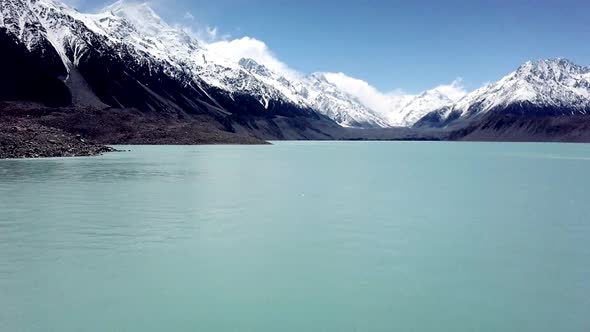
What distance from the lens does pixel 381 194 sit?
37219 mm

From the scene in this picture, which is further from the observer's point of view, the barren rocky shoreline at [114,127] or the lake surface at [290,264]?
the barren rocky shoreline at [114,127]

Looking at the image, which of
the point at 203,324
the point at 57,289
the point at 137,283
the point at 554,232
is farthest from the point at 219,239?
the point at 554,232

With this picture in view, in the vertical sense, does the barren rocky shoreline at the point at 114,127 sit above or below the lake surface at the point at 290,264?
above

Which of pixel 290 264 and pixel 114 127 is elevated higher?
pixel 114 127

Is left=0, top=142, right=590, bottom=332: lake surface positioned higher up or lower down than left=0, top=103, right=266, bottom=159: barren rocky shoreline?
lower down

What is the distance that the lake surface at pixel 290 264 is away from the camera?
39.4 feet

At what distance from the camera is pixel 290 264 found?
16.7m

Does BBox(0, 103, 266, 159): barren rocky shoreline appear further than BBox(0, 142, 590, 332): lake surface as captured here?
Yes

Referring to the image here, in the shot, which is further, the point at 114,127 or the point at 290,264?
the point at 114,127

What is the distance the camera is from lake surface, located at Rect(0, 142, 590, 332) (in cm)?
1202

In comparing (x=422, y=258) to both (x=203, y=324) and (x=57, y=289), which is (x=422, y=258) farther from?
(x=57, y=289)

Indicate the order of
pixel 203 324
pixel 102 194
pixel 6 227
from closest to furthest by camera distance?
1. pixel 203 324
2. pixel 6 227
3. pixel 102 194

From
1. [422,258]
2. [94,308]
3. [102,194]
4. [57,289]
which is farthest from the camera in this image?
[102,194]

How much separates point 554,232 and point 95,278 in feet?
63.0
